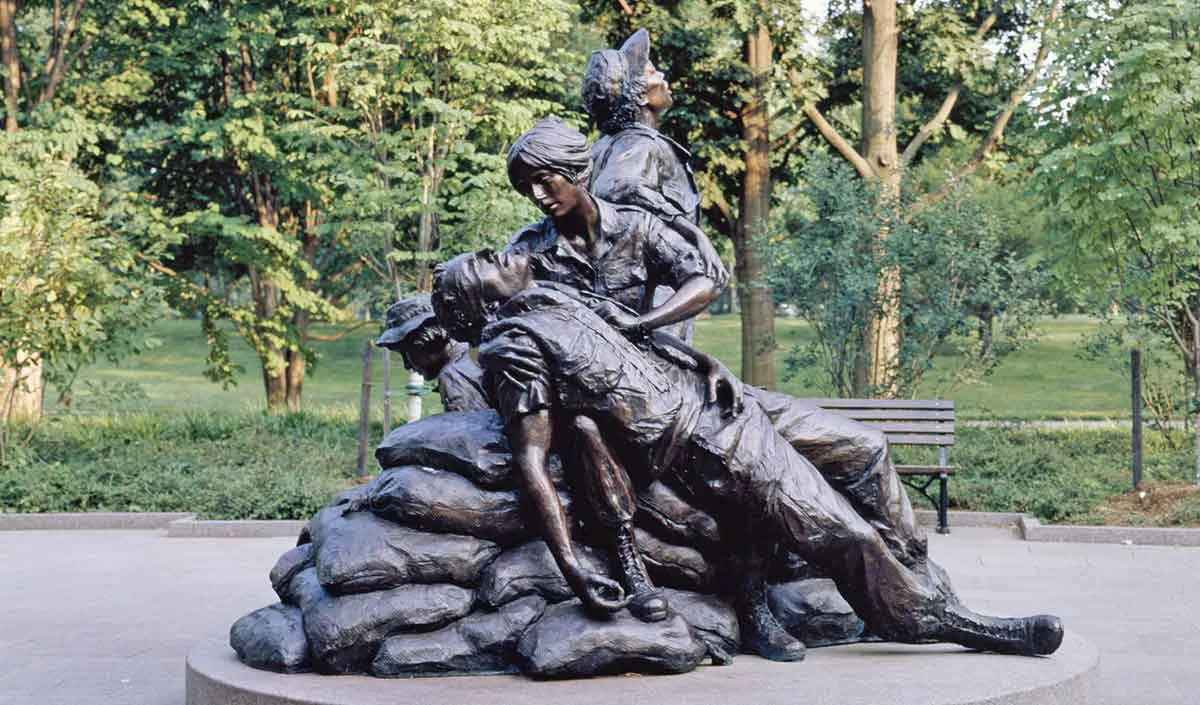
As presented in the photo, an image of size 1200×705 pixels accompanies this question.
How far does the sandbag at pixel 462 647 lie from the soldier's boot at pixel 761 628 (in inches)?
34.0

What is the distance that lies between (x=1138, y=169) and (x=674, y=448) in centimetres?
1157

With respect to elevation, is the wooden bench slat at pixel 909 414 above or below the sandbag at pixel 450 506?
below

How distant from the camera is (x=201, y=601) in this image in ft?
29.3

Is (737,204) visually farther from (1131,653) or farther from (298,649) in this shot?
(298,649)

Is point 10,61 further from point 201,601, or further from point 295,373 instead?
point 201,601

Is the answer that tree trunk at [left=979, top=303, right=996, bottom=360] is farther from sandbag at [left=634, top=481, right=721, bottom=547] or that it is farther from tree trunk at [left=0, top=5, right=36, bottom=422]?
tree trunk at [left=0, top=5, right=36, bottom=422]

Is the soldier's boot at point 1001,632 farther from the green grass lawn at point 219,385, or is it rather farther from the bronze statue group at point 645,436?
the green grass lawn at point 219,385

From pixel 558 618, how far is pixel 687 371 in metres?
1.12

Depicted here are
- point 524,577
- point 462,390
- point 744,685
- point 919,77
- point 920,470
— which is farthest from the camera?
point 919,77

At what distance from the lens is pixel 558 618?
562 centimetres

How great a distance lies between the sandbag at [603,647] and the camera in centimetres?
545

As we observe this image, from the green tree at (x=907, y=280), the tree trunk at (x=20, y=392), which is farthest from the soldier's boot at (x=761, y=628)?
the tree trunk at (x=20, y=392)

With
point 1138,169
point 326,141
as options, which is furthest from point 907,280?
point 326,141

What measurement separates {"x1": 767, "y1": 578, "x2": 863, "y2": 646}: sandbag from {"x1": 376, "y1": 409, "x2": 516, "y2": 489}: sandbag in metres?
1.25
